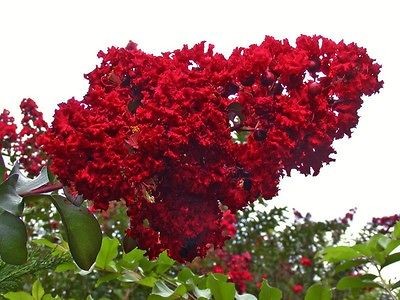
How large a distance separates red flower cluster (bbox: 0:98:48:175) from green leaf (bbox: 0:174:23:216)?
3.24 m

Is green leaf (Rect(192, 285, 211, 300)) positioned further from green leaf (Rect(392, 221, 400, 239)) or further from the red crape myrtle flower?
green leaf (Rect(392, 221, 400, 239))

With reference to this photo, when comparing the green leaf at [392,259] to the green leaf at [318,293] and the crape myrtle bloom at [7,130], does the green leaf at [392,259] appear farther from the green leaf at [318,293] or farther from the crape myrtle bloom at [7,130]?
the crape myrtle bloom at [7,130]

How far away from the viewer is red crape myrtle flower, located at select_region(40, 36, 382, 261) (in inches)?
78.7

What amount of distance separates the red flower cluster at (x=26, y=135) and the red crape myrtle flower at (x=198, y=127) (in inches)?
128

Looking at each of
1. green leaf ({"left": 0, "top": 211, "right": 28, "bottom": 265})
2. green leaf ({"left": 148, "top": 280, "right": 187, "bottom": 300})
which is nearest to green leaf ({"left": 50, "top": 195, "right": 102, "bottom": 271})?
green leaf ({"left": 0, "top": 211, "right": 28, "bottom": 265})

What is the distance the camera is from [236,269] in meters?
5.68

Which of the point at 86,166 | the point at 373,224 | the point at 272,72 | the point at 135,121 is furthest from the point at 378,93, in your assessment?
the point at 373,224

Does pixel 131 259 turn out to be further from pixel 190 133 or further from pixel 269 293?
pixel 190 133

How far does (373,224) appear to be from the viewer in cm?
683

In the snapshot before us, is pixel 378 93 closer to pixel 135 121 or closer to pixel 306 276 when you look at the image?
pixel 135 121

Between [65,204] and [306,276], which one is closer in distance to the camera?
[65,204]

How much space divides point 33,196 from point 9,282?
1.17ft

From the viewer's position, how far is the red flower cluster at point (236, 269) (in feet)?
18.3

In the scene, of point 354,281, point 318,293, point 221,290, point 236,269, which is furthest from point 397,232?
point 236,269
